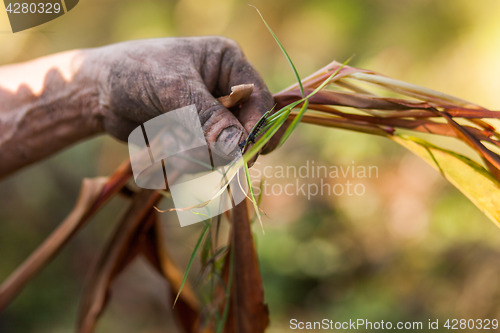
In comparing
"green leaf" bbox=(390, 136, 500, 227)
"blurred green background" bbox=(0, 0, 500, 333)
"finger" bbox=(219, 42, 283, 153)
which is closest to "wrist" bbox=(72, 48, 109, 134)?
"finger" bbox=(219, 42, 283, 153)

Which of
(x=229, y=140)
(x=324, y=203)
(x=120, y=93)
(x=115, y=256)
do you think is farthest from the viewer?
(x=324, y=203)

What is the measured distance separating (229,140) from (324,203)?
149 cm

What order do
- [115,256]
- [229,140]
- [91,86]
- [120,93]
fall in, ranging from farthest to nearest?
[115,256]
[91,86]
[120,93]
[229,140]

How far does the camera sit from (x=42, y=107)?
0.95 m

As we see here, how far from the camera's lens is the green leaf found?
0.62 m

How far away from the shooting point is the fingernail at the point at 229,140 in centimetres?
57

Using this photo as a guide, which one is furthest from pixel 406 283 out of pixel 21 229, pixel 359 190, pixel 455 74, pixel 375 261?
pixel 21 229

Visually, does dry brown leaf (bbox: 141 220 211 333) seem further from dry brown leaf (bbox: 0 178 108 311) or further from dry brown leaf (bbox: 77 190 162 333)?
dry brown leaf (bbox: 0 178 108 311)

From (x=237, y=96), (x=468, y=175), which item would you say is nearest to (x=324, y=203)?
(x=468, y=175)

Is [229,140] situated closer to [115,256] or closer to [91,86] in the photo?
[91,86]

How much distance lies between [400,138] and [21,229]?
84.7 inches

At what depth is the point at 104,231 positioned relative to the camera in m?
2.36

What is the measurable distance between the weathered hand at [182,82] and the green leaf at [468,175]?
0.87 feet

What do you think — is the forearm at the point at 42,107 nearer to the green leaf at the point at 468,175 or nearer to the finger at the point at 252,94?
the finger at the point at 252,94
